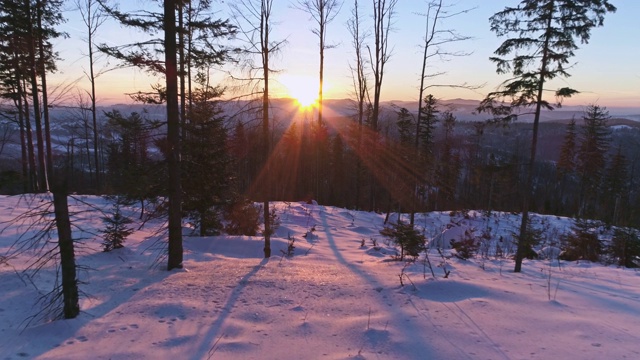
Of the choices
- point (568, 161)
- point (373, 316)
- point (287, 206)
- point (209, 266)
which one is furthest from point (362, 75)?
point (568, 161)

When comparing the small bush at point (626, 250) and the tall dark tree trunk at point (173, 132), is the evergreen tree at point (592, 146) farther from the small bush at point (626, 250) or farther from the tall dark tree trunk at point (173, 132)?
the tall dark tree trunk at point (173, 132)

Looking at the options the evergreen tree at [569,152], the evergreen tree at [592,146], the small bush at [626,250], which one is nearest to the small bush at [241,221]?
the small bush at [626,250]

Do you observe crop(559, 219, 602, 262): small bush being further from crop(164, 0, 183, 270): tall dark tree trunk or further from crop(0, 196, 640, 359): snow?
crop(164, 0, 183, 270): tall dark tree trunk

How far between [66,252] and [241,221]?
908cm

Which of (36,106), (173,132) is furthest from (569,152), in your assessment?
(36,106)

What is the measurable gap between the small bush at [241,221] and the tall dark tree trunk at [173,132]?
5460 millimetres

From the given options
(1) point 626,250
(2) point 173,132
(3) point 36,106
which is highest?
(3) point 36,106

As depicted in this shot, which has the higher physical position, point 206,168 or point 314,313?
point 206,168

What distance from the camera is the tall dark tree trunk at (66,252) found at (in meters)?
4.59

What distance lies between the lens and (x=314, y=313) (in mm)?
5367

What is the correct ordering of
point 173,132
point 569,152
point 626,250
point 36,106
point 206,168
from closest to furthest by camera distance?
point 173,132 → point 206,168 → point 626,250 → point 36,106 → point 569,152

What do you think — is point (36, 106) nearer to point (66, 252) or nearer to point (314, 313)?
point (66, 252)

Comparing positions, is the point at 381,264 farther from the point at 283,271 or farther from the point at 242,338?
the point at 242,338

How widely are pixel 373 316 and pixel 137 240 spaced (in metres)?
8.36
